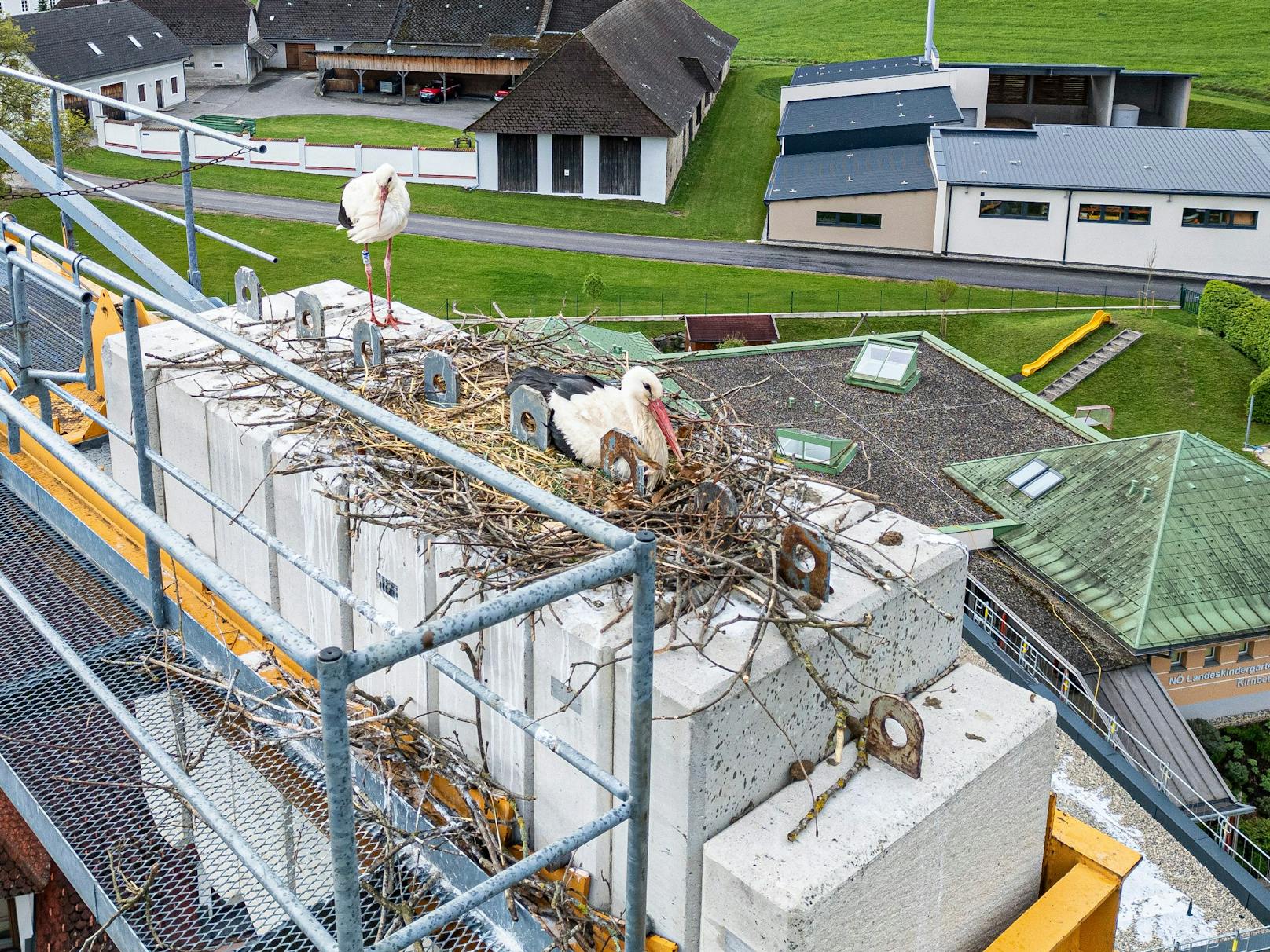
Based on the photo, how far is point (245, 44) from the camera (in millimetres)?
70875

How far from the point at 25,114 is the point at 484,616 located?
42.6 metres

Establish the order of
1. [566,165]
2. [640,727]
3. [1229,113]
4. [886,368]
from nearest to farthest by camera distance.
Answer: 1. [640,727]
2. [886,368]
3. [566,165]
4. [1229,113]

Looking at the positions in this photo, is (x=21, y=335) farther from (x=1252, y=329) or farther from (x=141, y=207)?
(x=1252, y=329)

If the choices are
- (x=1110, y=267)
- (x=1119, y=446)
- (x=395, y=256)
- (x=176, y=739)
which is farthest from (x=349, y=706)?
(x=1110, y=267)

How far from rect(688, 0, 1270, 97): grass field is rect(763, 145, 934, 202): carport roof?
3181cm

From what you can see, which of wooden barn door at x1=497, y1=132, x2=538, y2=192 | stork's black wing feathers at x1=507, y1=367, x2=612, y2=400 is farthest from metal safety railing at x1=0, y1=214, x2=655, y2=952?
wooden barn door at x1=497, y1=132, x2=538, y2=192

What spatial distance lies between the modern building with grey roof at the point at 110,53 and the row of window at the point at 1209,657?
160ft

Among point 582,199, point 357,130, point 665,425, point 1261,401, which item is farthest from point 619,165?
point 665,425

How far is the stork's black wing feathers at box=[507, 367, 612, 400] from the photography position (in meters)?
8.35

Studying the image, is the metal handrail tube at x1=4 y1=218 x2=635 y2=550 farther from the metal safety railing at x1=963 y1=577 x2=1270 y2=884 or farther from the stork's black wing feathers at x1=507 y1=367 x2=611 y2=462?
the metal safety railing at x1=963 y1=577 x2=1270 y2=884

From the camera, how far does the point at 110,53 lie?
62.0m

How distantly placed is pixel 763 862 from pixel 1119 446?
809 inches

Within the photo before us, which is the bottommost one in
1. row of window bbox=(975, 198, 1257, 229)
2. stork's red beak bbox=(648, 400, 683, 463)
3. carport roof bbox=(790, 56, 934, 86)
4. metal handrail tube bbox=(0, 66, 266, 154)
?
row of window bbox=(975, 198, 1257, 229)

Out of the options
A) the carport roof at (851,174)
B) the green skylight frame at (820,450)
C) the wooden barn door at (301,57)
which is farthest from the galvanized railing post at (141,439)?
the wooden barn door at (301,57)
